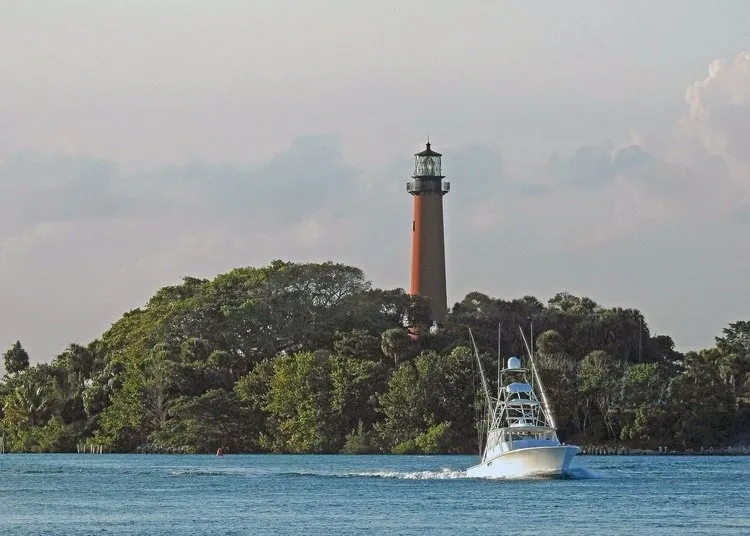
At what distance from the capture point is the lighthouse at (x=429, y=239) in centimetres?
14388

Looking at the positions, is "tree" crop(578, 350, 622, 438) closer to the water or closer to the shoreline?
the shoreline

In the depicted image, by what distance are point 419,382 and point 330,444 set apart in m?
9.82

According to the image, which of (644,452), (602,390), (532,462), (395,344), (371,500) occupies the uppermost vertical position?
(395,344)

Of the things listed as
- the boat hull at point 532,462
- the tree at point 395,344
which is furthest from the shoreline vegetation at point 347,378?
the boat hull at point 532,462

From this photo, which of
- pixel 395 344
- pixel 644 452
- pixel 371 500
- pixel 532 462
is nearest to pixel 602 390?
pixel 644 452

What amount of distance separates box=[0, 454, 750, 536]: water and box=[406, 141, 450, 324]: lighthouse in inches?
1170

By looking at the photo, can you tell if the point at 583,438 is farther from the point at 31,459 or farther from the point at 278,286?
the point at 31,459

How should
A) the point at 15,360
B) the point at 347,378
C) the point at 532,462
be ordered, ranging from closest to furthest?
the point at 532,462 < the point at 347,378 < the point at 15,360

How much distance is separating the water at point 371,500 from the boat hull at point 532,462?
2.22 feet

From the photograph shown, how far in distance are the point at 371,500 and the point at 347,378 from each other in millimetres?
54464

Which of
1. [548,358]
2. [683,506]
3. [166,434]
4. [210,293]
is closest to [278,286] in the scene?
[210,293]

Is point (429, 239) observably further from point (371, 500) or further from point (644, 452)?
point (371, 500)

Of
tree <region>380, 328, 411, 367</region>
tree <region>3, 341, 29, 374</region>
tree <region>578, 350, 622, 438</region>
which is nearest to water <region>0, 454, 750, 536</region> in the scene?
tree <region>578, 350, 622, 438</region>

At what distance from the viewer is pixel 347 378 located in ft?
449
